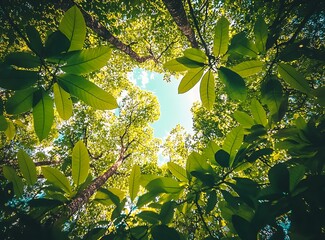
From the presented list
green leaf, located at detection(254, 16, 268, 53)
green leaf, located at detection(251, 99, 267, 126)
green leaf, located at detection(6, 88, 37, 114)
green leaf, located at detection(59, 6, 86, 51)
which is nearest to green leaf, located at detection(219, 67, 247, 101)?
green leaf, located at detection(254, 16, 268, 53)

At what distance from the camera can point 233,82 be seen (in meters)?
1.05

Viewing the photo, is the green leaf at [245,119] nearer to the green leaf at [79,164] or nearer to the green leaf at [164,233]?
the green leaf at [164,233]

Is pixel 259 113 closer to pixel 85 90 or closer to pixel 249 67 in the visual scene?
pixel 249 67

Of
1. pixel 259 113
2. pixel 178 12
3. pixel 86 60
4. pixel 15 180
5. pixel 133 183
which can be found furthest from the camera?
pixel 178 12

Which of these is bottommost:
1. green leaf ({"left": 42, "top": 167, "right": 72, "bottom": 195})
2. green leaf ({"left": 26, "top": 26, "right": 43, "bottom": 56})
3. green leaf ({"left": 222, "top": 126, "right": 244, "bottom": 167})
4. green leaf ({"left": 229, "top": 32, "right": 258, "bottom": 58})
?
green leaf ({"left": 222, "top": 126, "right": 244, "bottom": 167})

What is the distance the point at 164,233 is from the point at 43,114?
30.9 inches

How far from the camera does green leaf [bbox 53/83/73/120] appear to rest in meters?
0.99

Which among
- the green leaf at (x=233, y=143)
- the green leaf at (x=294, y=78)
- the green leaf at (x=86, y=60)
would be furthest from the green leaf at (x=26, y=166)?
the green leaf at (x=294, y=78)

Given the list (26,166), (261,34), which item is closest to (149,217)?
(26,166)

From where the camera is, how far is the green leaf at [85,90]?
899 mm

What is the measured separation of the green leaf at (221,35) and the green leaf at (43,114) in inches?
33.0

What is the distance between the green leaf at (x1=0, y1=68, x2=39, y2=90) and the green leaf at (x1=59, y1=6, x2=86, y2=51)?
0.67ft

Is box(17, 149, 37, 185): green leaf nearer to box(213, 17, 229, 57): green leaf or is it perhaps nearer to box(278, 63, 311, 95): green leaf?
box(213, 17, 229, 57): green leaf

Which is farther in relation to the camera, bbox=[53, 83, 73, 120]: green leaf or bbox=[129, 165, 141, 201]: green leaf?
bbox=[129, 165, 141, 201]: green leaf
